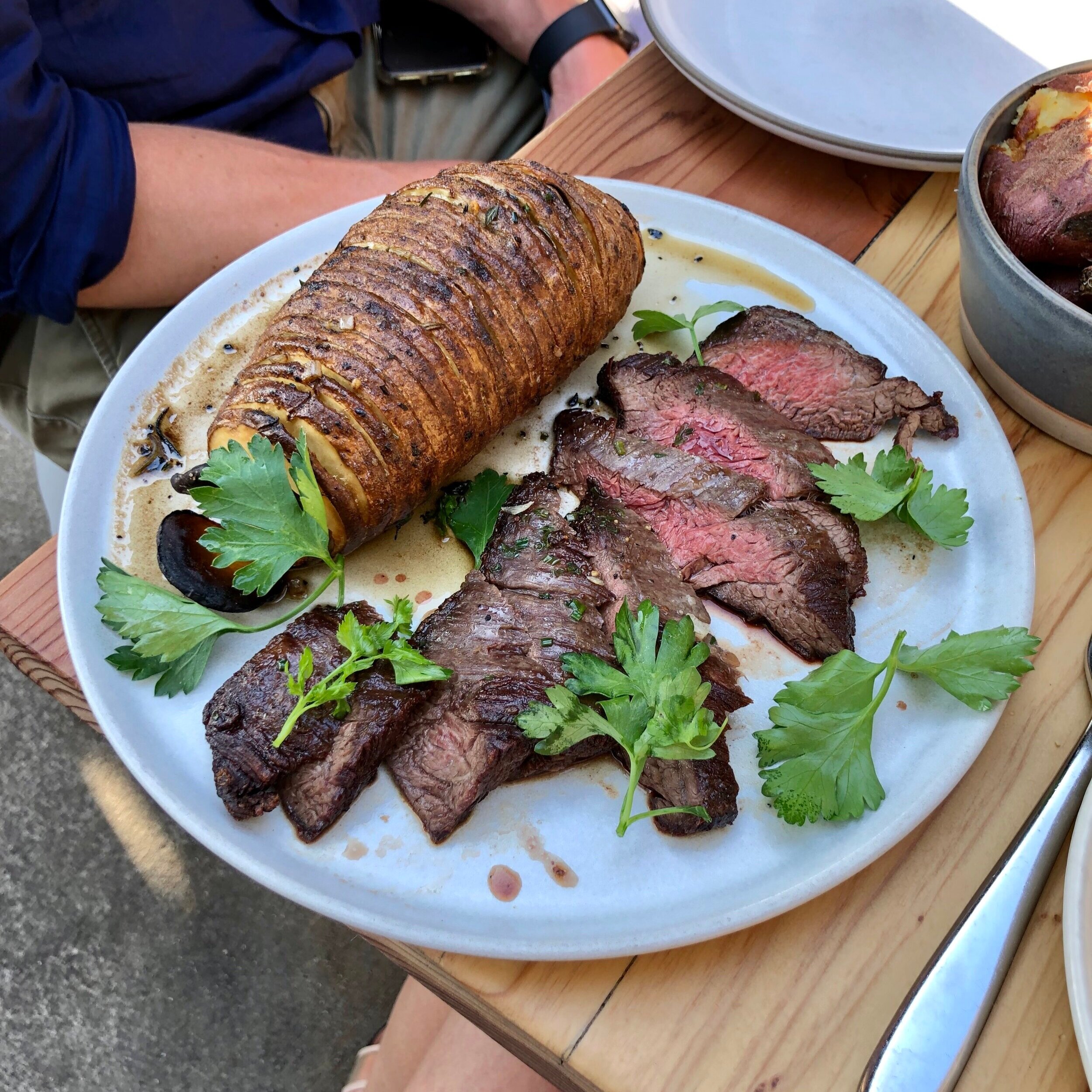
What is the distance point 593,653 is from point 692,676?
0.49 feet

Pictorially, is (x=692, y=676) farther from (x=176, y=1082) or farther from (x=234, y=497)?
(x=176, y=1082)

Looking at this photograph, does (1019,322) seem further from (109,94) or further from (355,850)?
(109,94)

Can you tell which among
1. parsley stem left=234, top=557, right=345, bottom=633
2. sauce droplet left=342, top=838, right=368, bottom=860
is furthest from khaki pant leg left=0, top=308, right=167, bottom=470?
sauce droplet left=342, top=838, right=368, bottom=860

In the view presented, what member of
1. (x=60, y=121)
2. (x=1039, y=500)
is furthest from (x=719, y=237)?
(x=60, y=121)

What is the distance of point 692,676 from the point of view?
1.12m

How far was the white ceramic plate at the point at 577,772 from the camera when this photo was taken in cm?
108

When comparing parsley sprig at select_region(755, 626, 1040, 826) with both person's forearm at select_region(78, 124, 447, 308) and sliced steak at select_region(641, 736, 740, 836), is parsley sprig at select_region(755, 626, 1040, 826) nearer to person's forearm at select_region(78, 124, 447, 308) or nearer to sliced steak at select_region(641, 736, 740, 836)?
sliced steak at select_region(641, 736, 740, 836)

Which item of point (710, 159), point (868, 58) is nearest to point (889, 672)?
point (710, 159)

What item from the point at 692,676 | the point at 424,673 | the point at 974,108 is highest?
the point at 974,108

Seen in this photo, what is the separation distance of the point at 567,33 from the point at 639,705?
171 cm

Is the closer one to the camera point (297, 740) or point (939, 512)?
point (297, 740)

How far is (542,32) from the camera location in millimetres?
2182

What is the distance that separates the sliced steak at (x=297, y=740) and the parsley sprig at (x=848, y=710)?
1.46 ft

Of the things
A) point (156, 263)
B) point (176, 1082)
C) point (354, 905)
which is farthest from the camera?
point (176, 1082)
